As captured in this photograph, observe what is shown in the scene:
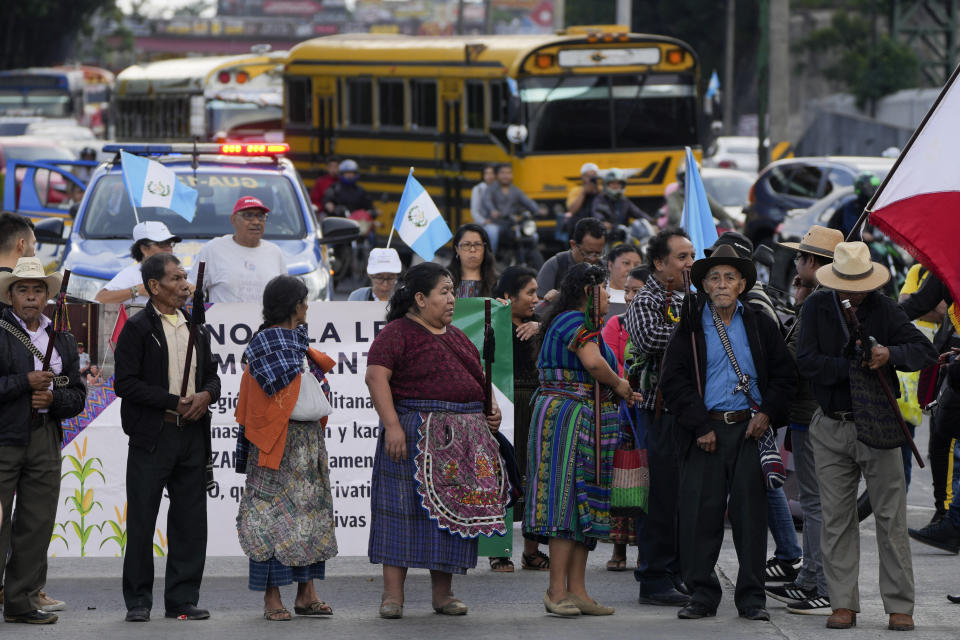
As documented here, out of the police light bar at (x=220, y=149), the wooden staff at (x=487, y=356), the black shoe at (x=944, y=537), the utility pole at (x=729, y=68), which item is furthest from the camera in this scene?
the utility pole at (x=729, y=68)

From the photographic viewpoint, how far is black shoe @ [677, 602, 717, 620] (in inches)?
309

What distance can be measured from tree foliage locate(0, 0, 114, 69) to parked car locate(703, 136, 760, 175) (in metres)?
23.3

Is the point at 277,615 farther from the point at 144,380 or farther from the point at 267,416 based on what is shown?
the point at 144,380

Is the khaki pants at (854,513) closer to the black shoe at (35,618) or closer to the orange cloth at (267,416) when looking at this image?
the orange cloth at (267,416)

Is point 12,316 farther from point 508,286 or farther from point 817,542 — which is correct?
point 817,542

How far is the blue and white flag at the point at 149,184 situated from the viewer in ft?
34.9

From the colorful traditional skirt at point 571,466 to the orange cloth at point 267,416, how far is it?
1.22 meters

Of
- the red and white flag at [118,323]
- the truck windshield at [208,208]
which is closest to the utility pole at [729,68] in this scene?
the truck windshield at [208,208]

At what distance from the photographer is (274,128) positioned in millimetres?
31406

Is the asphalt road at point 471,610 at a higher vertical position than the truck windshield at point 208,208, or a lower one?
lower

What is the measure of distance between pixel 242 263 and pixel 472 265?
1471 millimetres

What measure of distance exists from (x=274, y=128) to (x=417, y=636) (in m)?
24.7

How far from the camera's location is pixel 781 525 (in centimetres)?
845

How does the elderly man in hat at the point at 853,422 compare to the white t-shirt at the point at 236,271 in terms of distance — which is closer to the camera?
the elderly man in hat at the point at 853,422
